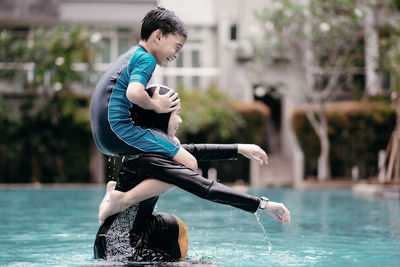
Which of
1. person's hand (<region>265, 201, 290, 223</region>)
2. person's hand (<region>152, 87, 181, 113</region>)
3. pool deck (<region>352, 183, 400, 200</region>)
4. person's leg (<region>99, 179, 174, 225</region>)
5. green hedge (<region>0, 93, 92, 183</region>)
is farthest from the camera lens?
green hedge (<region>0, 93, 92, 183</region>)

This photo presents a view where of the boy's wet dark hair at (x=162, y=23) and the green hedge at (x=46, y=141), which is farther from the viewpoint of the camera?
the green hedge at (x=46, y=141)

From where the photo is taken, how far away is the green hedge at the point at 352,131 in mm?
28469

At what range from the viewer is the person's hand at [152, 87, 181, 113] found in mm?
4812

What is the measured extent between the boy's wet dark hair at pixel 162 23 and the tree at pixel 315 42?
21080 mm

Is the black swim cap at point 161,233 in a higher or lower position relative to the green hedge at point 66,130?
higher

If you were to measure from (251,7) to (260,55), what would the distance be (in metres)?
4.76

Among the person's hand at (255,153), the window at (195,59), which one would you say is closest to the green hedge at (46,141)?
the window at (195,59)

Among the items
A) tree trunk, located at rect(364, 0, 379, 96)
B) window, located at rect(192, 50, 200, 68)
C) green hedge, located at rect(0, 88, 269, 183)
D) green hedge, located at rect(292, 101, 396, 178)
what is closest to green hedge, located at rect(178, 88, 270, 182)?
green hedge, located at rect(0, 88, 269, 183)

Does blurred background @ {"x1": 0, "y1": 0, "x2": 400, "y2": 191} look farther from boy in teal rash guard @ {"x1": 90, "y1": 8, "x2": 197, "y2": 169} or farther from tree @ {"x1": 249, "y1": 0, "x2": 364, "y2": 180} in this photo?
boy in teal rash guard @ {"x1": 90, "y1": 8, "x2": 197, "y2": 169}

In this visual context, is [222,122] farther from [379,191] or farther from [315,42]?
[379,191]

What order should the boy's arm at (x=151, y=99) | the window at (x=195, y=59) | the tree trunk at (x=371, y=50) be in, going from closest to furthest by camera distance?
the boy's arm at (x=151, y=99) < the tree trunk at (x=371, y=50) < the window at (x=195, y=59)

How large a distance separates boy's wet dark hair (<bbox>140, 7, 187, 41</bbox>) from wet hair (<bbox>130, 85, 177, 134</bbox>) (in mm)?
402

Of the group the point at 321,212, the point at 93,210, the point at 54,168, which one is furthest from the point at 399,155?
the point at 54,168

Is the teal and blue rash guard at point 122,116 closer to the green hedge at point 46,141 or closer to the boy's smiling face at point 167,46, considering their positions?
the boy's smiling face at point 167,46
